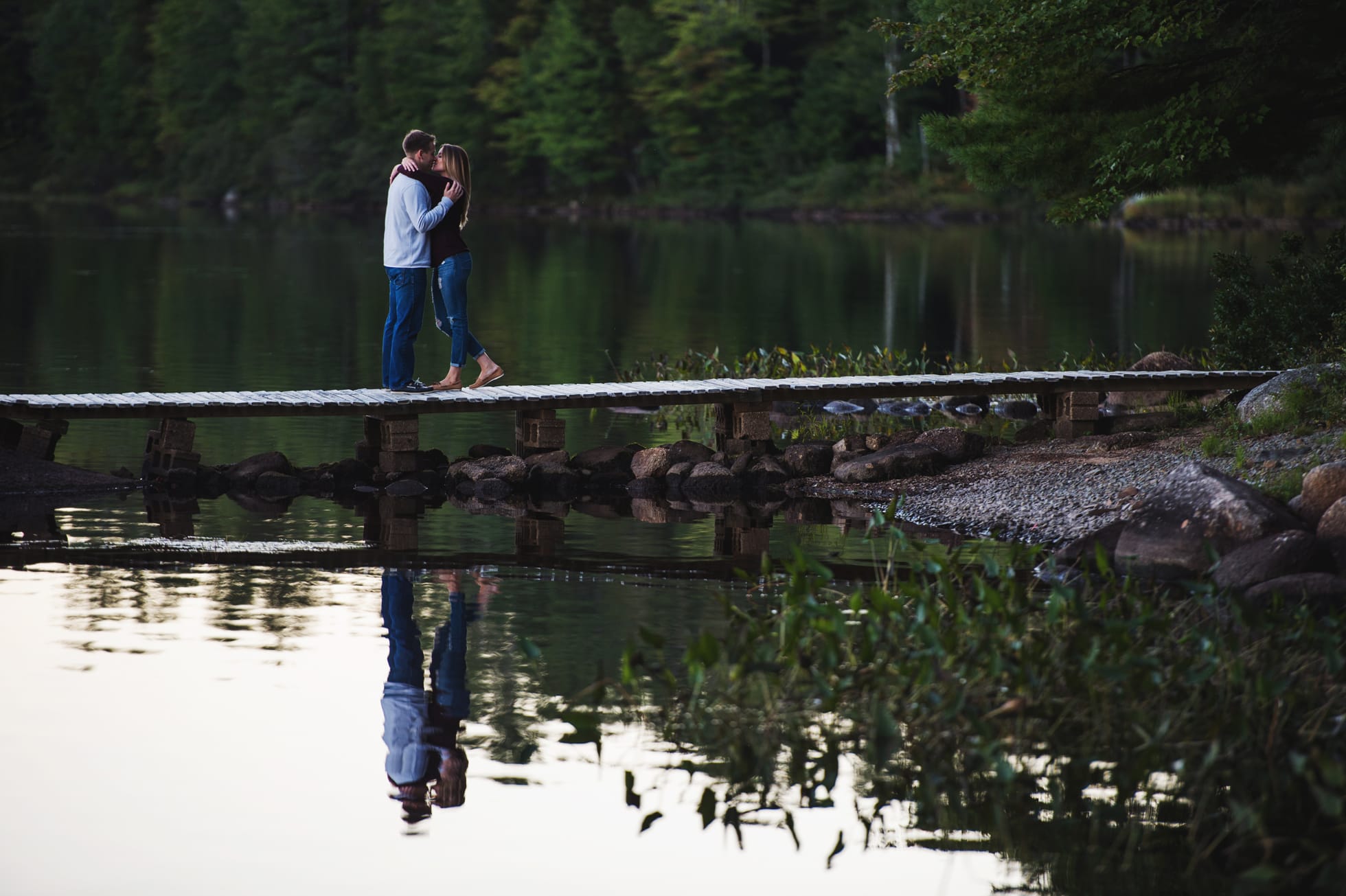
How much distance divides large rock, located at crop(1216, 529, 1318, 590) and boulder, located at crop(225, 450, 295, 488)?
7.70 m

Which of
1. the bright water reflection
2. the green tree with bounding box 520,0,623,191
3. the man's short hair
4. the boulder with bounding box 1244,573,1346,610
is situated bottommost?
the bright water reflection

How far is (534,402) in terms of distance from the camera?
15.7 metres

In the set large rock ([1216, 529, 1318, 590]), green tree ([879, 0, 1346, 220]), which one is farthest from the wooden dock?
large rock ([1216, 529, 1318, 590])

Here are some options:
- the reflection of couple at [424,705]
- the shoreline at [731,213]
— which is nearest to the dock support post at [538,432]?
the reflection of couple at [424,705]

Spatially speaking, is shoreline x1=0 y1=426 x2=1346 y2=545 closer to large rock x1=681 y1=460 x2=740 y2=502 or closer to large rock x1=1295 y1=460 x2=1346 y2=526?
large rock x1=681 y1=460 x2=740 y2=502

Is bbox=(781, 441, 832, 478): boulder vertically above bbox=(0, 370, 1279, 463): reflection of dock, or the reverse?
bbox=(0, 370, 1279, 463): reflection of dock

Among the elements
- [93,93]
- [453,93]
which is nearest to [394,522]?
[453,93]

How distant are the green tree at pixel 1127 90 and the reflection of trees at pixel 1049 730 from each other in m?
8.49

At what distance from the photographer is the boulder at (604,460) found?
16.1 metres

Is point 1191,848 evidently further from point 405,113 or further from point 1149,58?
point 405,113

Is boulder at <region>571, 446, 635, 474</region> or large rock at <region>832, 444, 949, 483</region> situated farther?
boulder at <region>571, 446, 635, 474</region>

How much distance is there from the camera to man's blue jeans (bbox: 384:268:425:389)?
49.2 feet

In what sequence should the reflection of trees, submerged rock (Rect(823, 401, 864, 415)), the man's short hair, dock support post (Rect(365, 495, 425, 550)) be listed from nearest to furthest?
the reflection of trees
dock support post (Rect(365, 495, 425, 550))
the man's short hair
submerged rock (Rect(823, 401, 864, 415))

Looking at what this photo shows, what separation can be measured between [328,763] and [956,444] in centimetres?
875
